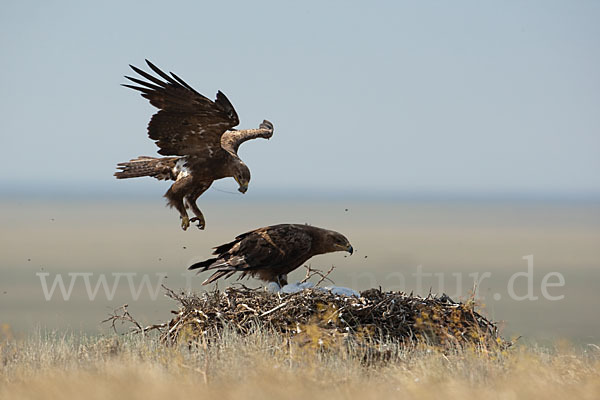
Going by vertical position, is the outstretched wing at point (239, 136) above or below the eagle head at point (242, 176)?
above

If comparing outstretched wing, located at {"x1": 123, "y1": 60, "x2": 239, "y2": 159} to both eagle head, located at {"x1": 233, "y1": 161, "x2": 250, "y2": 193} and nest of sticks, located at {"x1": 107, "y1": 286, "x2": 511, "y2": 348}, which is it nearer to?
eagle head, located at {"x1": 233, "y1": 161, "x2": 250, "y2": 193}

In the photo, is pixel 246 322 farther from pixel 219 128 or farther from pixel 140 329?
pixel 219 128

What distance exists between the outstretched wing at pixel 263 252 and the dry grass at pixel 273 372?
144cm

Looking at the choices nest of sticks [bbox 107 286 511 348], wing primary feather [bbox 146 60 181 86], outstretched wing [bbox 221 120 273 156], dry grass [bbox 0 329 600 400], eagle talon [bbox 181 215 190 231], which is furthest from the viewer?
outstretched wing [bbox 221 120 273 156]

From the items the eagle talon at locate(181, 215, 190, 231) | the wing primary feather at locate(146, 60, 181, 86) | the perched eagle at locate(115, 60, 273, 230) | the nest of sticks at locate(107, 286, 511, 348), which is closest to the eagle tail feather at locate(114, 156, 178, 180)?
the perched eagle at locate(115, 60, 273, 230)

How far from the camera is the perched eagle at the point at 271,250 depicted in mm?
10625

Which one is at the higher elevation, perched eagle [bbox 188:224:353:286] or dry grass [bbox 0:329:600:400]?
perched eagle [bbox 188:224:353:286]

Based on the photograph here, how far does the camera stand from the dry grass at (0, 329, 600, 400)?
706 centimetres

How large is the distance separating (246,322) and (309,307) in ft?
2.42

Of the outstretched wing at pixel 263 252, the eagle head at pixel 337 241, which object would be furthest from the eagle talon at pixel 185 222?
the eagle head at pixel 337 241

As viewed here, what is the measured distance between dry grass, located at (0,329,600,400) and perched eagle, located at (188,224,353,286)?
4.83 ft

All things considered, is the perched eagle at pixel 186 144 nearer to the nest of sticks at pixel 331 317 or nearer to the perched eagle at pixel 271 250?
the perched eagle at pixel 271 250

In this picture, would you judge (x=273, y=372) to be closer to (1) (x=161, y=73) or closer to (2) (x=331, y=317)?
(2) (x=331, y=317)

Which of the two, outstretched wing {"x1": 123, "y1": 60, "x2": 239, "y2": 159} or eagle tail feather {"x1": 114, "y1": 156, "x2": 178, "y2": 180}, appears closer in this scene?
outstretched wing {"x1": 123, "y1": 60, "x2": 239, "y2": 159}
